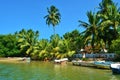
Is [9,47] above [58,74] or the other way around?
above

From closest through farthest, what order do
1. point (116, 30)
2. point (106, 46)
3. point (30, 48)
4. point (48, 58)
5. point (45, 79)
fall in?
point (45, 79) < point (116, 30) < point (106, 46) < point (48, 58) < point (30, 48)

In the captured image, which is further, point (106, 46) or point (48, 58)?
point (48, 58)

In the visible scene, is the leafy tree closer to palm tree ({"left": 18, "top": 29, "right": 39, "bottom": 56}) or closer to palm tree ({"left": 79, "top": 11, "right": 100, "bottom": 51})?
palm tree ({"left": 18, "top": 29, "right": 39, "bottom": 56})

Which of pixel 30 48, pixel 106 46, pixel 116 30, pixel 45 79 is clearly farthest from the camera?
pixel 30 48

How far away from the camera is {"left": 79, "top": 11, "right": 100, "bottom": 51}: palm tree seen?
2270 inches

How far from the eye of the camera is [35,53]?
79.3 meters

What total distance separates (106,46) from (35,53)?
2167 centimetres

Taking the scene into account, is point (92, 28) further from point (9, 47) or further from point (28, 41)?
point (9, 47)

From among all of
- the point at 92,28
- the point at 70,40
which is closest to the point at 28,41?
the point at 70,40

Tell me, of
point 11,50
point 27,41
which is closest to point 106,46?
point 27,41

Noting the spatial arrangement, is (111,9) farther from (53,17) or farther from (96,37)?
(53,17)

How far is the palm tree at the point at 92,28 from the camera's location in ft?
189

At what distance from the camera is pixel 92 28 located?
191ft

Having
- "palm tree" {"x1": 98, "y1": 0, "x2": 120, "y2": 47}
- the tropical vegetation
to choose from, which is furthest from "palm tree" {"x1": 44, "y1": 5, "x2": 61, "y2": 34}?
"palm tree" {"x1": 98, "y1": 0, "x2": 120, "y2": 47}
